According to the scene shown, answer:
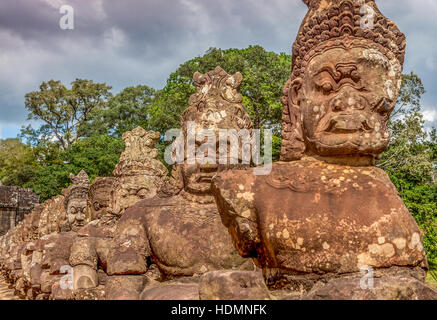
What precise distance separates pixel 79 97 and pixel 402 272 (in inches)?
1250

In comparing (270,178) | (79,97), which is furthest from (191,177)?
(79,97)

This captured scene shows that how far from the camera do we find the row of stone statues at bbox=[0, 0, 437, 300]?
2.97 metres

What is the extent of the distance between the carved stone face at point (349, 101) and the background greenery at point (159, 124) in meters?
10.6

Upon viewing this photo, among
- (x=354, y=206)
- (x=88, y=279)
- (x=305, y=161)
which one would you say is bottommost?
(x=88, y=279)

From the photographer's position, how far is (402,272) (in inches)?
116

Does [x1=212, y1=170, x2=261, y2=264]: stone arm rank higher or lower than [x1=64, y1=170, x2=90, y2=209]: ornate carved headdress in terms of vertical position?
lower

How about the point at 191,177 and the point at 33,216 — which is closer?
the point at 191,177

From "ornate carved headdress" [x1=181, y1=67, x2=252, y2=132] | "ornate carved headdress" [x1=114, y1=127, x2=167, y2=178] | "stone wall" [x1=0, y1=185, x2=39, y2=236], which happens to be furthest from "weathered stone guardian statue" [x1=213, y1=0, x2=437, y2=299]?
"stone wall" [x1=0, y1=185, x2=39, y2=236]

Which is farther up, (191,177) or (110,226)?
(191,177)

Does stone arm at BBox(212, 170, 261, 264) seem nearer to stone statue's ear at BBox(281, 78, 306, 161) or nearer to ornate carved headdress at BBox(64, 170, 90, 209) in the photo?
stone statue's ear at BBox(281, 78, 306, 161)

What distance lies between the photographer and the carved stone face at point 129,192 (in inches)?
258

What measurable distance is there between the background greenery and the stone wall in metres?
3.13

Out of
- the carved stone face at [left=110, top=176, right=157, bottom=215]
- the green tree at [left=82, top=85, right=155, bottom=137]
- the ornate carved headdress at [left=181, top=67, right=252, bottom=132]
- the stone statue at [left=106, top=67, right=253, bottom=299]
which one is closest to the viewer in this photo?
the stone statue at [left=106, top=67, right=253, bottom=299]
